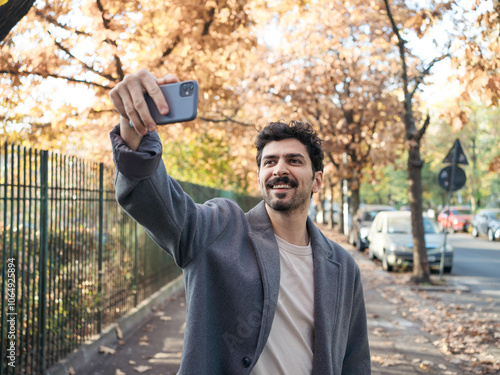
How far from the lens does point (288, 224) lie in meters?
2.34

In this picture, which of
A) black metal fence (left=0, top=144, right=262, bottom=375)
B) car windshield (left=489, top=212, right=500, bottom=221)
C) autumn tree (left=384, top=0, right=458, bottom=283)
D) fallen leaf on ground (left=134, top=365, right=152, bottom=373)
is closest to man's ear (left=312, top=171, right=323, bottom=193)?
black metal fence (left=0, top=144, right=262, bottom=375)

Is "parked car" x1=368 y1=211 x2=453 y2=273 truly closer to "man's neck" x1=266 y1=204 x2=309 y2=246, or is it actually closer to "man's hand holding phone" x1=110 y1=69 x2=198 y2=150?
"man's neck" x1=266 y1=204 x2=309 y2=246

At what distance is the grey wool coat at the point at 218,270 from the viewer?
172cm

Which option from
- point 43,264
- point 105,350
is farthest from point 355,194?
point 43,264

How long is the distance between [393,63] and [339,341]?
18160 mm

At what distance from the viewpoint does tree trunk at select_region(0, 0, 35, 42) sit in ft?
11.2

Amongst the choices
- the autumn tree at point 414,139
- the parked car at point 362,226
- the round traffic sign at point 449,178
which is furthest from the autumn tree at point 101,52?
the parked car at point 362,226

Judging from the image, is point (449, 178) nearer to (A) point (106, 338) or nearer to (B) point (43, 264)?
(A) point (106, 338)

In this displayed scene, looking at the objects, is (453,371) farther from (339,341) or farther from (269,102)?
(269,102)

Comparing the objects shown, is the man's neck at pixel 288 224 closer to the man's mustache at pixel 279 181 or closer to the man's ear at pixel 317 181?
the man's mustache at pixel 279 181

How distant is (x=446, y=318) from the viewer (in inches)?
328

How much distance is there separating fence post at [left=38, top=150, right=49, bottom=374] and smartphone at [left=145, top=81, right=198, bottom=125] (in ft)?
12.6

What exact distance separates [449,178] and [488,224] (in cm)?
1575

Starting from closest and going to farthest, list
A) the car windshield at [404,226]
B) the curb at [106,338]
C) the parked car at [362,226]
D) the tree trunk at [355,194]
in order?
the curb at [106,338]
the car windshield at [404,226]
the parked car at [362,226]
the tree trunk at [355,194]
